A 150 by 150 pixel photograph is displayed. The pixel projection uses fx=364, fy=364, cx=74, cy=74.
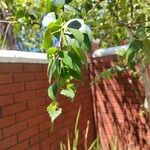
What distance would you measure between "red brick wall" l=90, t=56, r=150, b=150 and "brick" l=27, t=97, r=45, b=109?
1.33 meters

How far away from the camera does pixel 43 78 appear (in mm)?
4477

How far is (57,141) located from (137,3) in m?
2.05

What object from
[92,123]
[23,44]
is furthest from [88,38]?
[23,44]

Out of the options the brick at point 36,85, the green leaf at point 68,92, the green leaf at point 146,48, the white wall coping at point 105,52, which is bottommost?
the brick at point 36,85

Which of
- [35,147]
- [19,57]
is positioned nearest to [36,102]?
[35,147]

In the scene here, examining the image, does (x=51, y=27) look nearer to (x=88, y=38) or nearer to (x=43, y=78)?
(x=88, y=38)

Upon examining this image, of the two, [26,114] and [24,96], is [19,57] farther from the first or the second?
[26,114]

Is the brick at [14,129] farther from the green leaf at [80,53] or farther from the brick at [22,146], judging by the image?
the green leaf at [80,53]

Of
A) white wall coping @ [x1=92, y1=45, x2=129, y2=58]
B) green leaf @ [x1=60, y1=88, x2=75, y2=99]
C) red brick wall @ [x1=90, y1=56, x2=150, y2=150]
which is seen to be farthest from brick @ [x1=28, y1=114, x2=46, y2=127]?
green leaf @ [x1=60, y1=88, x2=75, y2=99]

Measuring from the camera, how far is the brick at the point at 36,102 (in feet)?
13.3

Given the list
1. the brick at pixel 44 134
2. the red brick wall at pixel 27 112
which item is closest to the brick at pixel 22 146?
the red brick wall at pixel 27 112

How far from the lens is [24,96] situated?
3.96 m

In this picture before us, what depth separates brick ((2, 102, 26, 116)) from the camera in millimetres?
3570

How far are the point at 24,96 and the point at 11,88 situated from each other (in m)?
0.28
